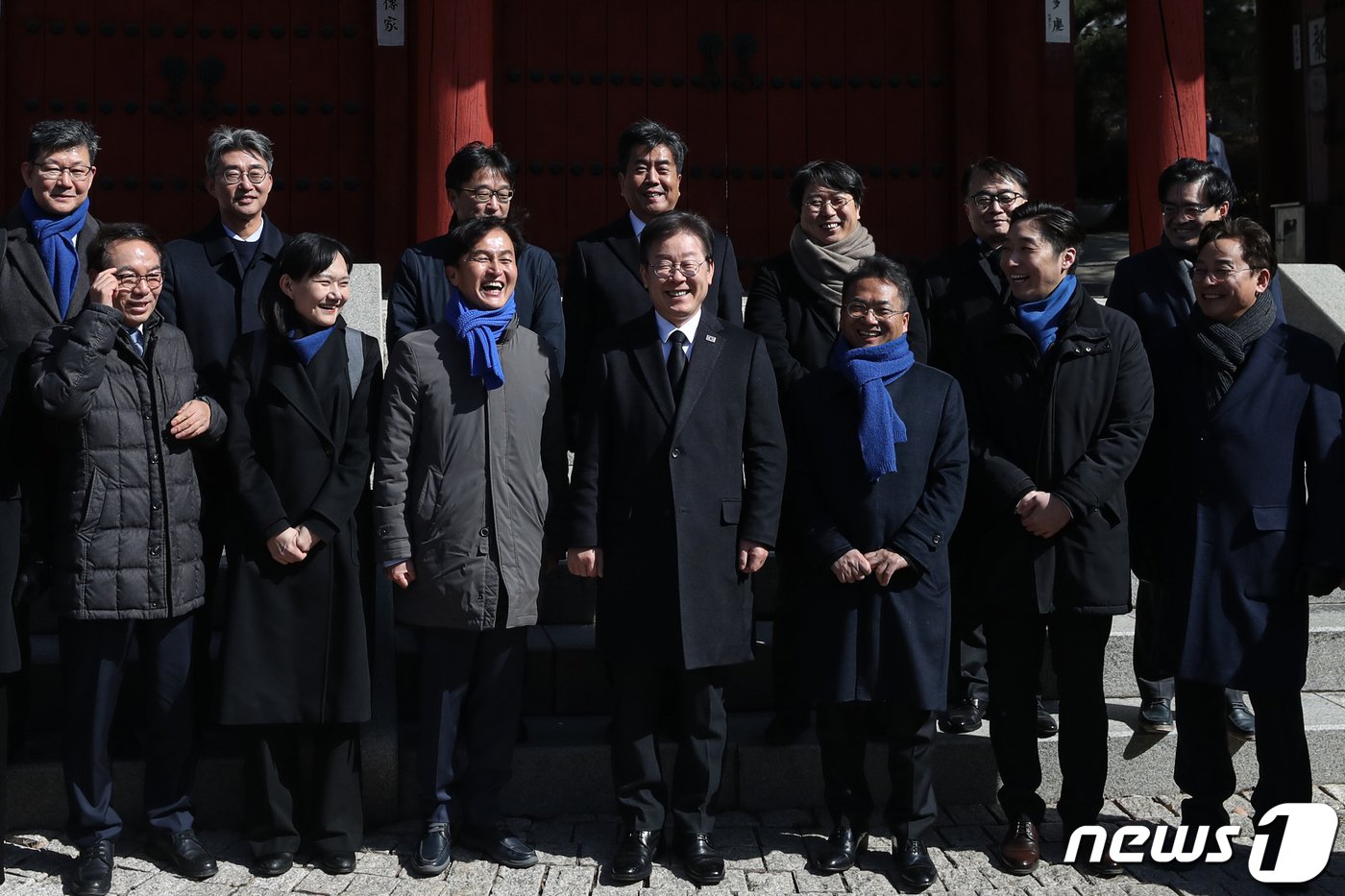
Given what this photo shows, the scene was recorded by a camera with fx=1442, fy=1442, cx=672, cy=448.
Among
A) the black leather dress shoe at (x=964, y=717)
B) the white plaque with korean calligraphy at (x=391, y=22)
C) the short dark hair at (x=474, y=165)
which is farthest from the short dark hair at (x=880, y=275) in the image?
the white plaque with korean calligraphy at (x=391, y=22)

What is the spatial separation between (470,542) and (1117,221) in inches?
559

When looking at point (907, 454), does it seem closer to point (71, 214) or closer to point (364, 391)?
point (364, 391)

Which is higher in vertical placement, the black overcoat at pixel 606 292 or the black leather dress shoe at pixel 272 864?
the black overcoat at pixel 606 292

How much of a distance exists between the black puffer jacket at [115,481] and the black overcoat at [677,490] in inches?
43.9

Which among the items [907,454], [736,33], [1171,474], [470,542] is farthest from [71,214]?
[736,33]

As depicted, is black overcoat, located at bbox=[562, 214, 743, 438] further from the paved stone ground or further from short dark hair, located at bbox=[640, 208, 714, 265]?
the paved stone ground

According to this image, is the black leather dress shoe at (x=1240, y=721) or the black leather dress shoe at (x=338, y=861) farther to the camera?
the black leather dress shoe at (x=1240, y=721)

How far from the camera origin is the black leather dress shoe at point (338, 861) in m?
4.02

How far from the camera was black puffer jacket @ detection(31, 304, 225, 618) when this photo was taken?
3.89 meters

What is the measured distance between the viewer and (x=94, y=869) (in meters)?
3.87

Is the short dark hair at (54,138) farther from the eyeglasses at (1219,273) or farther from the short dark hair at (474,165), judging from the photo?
the eyeglasses at (1219,273)

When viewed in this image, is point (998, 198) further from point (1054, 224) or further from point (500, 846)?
point (500, 846)

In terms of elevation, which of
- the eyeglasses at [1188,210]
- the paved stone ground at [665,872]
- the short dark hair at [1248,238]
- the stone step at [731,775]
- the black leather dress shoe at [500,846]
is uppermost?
the eyeglasses at [1188,210]

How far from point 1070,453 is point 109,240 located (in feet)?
9.09
